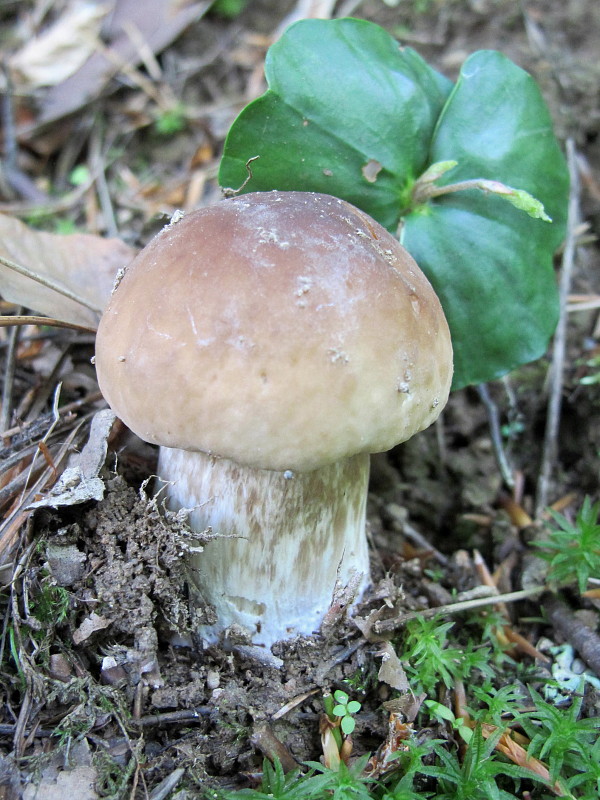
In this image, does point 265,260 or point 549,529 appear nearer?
point 265,260

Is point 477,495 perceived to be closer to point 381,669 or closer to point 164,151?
point 381,669

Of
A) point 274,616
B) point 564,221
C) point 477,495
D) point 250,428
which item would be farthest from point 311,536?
point 564,221

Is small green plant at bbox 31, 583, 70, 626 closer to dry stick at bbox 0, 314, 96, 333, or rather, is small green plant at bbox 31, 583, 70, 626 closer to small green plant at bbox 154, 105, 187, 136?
dry stick at bbox 0, 314, 96, 333

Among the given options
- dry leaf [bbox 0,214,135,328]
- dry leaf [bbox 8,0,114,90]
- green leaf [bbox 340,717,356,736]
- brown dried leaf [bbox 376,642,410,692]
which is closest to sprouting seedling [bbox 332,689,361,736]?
green leaf [bbox 340,717,356,736]

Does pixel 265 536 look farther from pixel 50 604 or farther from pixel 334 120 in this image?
pixel 334 120

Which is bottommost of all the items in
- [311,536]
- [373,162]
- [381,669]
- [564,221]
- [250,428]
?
[381,669]

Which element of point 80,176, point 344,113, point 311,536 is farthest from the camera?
point 80,176
